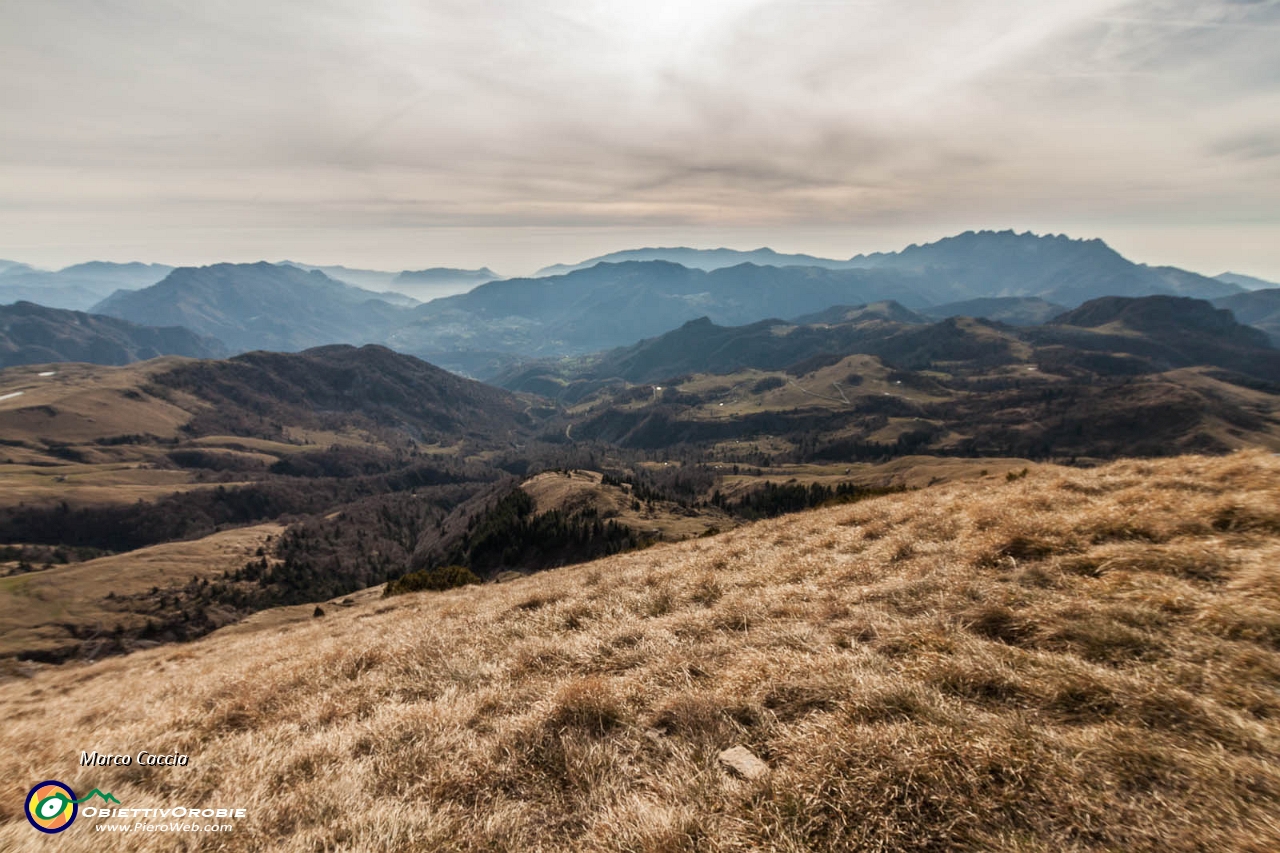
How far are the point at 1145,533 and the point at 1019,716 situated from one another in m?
7.67

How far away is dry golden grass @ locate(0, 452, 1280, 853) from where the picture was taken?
15.0 ft

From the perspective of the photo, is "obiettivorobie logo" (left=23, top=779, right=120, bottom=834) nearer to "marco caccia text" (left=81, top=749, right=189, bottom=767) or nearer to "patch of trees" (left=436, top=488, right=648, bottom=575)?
"marco caccia text" (left=81, top=749, right=189, bottom=767)

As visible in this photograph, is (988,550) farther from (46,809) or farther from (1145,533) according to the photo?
(46,809)

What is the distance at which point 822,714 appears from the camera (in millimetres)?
6199

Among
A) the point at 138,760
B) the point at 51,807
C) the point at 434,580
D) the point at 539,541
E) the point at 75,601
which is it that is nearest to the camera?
the point at 51,807

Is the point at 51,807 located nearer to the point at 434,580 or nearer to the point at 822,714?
the point at 822,714

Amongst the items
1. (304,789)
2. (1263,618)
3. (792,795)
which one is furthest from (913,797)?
(304,789)

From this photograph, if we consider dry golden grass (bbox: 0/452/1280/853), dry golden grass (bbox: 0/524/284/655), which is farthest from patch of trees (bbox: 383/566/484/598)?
dry golden grass (bbox: 0/524/284/655)

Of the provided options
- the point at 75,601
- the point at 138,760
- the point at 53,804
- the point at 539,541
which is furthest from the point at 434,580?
the point at 75,601

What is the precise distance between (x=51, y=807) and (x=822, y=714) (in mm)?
9952

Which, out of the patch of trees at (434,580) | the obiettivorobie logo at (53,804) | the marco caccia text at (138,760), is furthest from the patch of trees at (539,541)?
the obiettivorobie logo at (53,804)

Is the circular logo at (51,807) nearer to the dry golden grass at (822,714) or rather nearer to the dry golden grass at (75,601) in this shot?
the dry golden grass at (822,714)

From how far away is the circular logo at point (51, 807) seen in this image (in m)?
6.25

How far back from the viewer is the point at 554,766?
6.41 m
